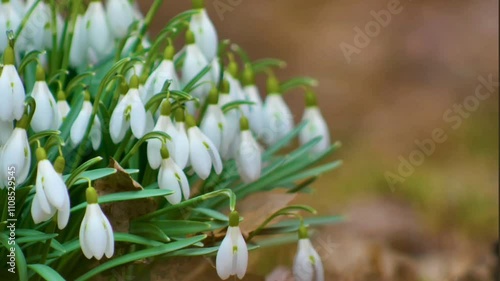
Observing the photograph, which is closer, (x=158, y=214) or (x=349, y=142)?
(x=158, y=214)

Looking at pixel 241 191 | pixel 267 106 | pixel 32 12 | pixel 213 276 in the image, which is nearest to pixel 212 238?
pixel 213 276

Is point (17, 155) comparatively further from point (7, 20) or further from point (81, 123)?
point (7, 20)

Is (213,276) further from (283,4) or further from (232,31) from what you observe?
(283,4)

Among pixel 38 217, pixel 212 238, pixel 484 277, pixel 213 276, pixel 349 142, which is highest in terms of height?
pixel 38 217

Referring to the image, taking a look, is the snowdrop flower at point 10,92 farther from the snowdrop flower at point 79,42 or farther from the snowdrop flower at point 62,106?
the snowdrop flower at point 79,42

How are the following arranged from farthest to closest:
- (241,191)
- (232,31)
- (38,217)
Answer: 1. (232,31)
2. (241,191)
3. (38,217)

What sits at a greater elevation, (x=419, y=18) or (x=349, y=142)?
(x=419, y=18)

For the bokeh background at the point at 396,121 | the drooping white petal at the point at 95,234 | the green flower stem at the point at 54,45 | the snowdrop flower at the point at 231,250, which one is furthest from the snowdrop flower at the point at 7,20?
the bokeh background at the point at 396,121
